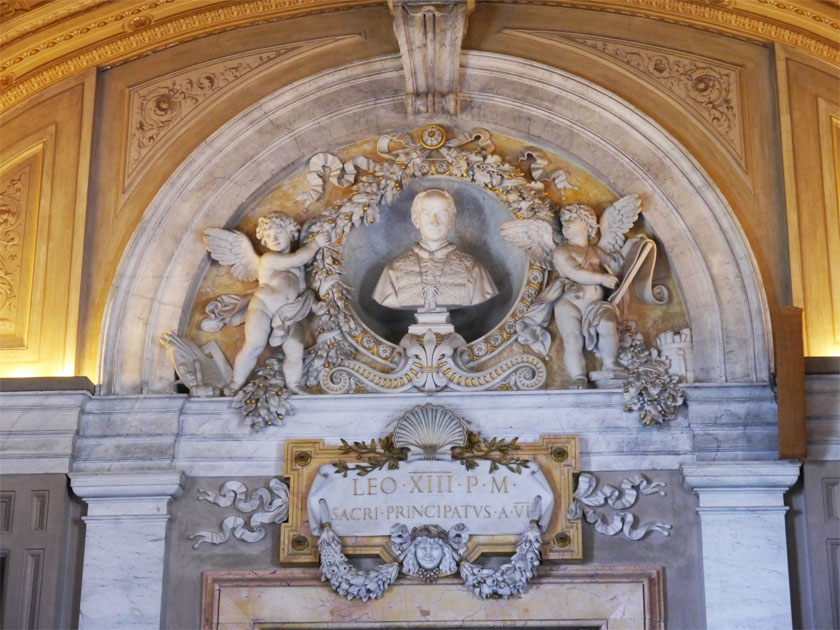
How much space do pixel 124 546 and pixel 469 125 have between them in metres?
3.47

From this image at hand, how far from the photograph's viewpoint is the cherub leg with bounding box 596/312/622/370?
9781 mm

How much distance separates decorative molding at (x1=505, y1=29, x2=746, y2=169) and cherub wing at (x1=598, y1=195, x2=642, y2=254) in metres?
0.70

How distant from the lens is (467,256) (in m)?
10.3

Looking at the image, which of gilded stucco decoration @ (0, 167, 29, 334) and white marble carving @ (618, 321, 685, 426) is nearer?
white marble carving @ (618, 321, 685, 426)

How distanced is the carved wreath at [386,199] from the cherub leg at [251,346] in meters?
0.31

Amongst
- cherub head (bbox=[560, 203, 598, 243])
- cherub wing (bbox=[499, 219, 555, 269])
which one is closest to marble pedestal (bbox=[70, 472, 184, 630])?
cherub wing (bbox=[499, 219, 555, 269])

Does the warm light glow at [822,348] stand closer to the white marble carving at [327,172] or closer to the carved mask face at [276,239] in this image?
the white marble carving at [327,172]

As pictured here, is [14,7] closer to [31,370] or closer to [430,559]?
[31,370]

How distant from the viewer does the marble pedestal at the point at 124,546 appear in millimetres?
9359

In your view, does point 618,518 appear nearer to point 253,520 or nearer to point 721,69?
point 253,520

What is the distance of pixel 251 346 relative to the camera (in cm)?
996

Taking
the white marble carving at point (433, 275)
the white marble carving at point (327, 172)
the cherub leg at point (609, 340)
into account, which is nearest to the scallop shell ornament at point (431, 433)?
the white marble carving at point (433, 275)

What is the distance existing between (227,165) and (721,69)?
3.23 m

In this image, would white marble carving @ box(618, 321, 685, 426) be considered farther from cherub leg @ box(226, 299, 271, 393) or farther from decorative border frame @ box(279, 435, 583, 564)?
cherub leg @ box(226, 299, 271, 393)
